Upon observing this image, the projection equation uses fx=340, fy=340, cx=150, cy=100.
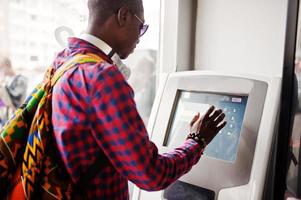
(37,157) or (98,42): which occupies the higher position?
(98,42)

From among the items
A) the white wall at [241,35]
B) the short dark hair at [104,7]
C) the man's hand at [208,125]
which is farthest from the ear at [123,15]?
the white wall at [241,35]

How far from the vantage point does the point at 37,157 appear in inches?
36.4

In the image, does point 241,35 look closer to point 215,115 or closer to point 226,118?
point 226,118

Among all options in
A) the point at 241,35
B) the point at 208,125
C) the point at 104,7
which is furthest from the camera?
the point at 241,35

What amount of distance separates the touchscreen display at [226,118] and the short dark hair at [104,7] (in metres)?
0.55

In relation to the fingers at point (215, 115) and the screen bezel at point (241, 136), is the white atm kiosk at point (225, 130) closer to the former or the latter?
the screen bezel at point (241, 136)

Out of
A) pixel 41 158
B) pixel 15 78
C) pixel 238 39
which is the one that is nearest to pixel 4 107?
pixel 15 78

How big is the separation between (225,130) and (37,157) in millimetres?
731

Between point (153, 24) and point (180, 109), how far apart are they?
0.79 meters

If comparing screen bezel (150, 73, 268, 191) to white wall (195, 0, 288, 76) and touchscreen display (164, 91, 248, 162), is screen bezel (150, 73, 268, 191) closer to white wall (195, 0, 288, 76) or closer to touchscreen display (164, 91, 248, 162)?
touchscreen display (164, 91, 248, 162)

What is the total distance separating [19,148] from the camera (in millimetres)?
1005

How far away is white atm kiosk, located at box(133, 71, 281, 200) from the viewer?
1.20 metres

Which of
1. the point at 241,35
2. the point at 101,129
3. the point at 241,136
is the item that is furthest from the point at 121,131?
the point at 241,35

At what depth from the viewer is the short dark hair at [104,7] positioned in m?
1.00
